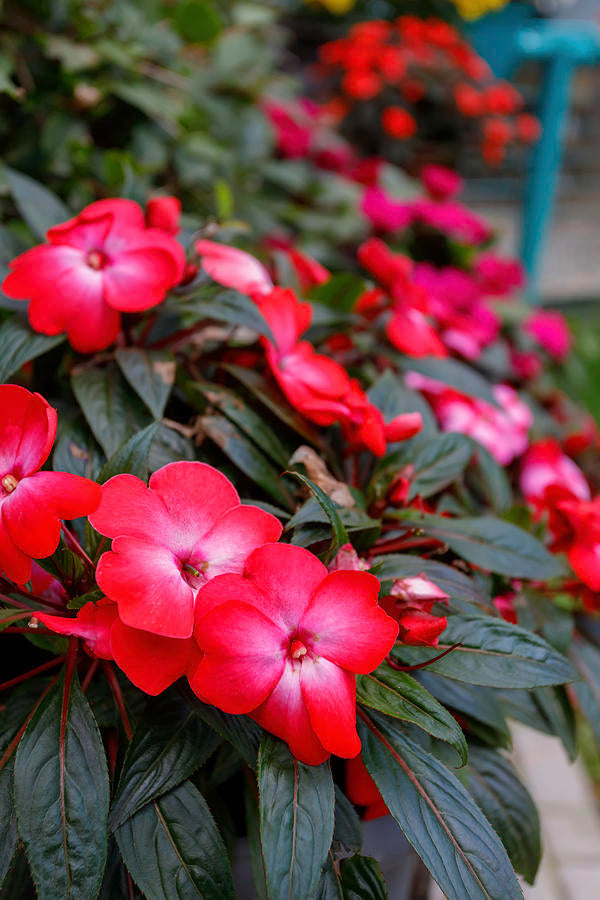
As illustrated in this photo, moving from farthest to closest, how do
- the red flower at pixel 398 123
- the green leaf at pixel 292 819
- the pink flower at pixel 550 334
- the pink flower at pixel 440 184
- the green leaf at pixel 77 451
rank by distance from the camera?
the red flower at pixel 398 123 → the pink flower at pixel 440 184 → the pink flower at pixel 550 334 → the green leaf at pixel 77 451 → the green leaf at pixel 292 819

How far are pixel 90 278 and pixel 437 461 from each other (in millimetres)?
440

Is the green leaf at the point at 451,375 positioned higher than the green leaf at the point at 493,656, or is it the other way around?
the green leaf at the point at 493,656

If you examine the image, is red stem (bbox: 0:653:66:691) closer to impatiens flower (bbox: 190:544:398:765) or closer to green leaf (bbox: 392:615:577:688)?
impatiens flower (bbox: 190:544:398:765)

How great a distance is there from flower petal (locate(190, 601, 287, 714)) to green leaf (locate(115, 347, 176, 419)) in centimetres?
26

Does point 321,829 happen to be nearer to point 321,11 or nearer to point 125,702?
point 125,702

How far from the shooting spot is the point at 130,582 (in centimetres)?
52

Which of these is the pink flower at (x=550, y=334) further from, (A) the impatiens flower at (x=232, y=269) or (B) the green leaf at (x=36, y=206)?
(B) the green leaf at (x=36, y=206)

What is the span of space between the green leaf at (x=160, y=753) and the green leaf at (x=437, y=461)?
1.19 ft

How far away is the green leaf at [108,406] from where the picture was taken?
2.39ft

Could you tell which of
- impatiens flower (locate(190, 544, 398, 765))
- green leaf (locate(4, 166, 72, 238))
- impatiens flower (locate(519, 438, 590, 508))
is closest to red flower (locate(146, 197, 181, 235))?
green leaf (locate(4, 166, 72, 238))

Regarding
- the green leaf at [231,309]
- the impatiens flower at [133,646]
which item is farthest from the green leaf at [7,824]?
the green leaf at [231,309]

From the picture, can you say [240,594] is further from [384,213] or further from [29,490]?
[384,213]

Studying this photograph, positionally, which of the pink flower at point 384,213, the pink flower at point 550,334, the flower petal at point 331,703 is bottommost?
the pink flower at point 550,334

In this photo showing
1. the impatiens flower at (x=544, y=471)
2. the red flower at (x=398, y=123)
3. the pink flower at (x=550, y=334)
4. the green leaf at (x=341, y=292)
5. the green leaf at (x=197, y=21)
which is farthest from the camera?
the red flower at (x=398, y=123)
